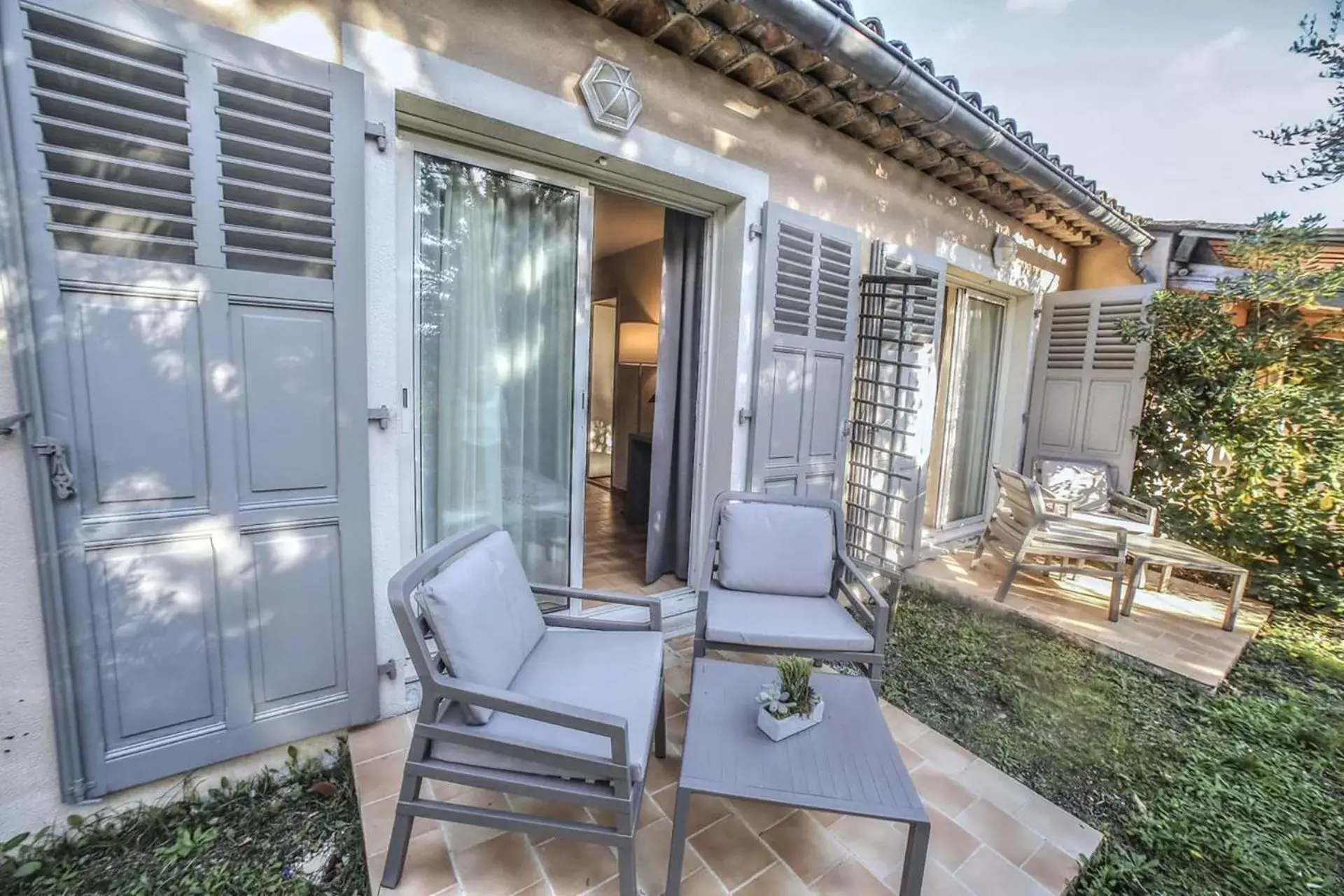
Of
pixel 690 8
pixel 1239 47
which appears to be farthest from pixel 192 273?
pixel 1239 47

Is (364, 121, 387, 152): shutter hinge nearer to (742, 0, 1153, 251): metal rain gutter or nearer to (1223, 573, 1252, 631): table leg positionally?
(742, 0, 1153, 251): metal rain gutter

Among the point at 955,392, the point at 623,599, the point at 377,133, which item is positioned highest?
the point at 377,133

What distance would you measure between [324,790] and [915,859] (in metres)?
2.04

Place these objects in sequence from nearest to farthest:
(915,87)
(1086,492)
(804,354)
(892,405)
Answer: (915,87)
(804,354)
(892,405)
(1086,492)

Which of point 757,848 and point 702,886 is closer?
point 702,886

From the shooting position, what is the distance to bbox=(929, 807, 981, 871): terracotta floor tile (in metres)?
1.80

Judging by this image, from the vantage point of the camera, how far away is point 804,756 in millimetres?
1674

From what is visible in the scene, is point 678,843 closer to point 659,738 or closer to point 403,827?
point 659,738

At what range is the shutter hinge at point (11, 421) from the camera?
1564 mm

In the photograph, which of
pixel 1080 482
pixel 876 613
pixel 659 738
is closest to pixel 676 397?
pixel 876 613

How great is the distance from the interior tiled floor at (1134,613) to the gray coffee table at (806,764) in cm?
247

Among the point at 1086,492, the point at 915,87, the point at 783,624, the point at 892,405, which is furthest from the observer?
the point at 1086,492

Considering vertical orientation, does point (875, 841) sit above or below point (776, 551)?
below

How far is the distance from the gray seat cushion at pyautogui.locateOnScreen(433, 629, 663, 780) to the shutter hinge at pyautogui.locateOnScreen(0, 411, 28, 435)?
4.92ft
